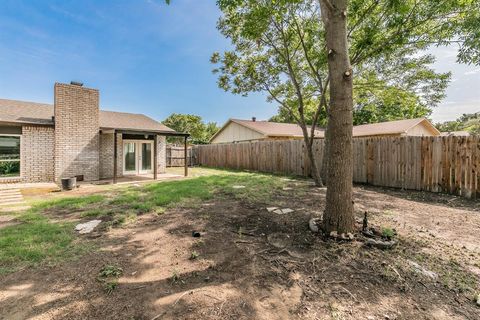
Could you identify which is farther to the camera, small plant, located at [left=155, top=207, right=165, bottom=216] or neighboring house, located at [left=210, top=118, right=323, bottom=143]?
neighboring house, located at [left=210, top=118, right=323, bottom=143]

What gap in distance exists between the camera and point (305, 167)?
1181 cm

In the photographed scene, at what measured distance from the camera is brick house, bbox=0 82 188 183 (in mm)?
9391

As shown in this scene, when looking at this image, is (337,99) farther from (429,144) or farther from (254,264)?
(429,144)

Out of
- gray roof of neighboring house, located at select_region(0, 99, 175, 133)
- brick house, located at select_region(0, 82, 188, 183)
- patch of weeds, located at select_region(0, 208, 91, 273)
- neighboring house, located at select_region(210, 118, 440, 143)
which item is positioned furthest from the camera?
neighboring house, located at select_region(210, 118, 440, 143)

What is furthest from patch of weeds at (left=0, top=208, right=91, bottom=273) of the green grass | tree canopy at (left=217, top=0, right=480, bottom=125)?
tree canopy at (left=217, top=0, right=480, bottom=125)

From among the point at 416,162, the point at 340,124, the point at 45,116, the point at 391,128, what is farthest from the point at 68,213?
the point at 391,128

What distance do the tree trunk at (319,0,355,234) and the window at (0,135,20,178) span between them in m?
12.3

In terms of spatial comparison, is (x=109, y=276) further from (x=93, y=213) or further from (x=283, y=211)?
(x=283, y=211)

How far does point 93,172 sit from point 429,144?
14.1 m

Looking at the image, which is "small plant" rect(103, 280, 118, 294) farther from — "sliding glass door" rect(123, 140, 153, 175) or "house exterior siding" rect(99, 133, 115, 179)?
"sliding glass door" rect(123, 140, 153, 175)

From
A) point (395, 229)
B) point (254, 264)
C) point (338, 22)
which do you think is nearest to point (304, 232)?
point (254, 264)

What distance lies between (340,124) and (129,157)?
12684mm

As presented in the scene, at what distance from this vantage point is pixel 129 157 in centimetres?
1327

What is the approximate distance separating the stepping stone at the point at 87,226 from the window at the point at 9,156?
795 cm
